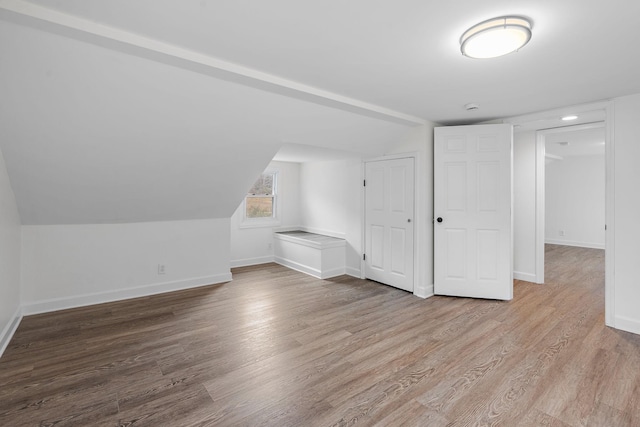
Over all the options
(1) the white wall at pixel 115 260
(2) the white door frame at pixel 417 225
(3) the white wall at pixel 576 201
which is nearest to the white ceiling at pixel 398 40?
(2) the white door frame at pixel 417 225

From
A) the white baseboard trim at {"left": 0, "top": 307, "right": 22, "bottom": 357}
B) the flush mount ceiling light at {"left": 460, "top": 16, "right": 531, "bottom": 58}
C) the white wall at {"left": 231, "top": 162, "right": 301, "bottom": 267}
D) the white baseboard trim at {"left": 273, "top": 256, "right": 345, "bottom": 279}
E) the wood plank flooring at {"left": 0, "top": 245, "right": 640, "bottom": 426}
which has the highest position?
the flush mount ceiling light at {"left": 460, "top": 16, "right": 531, "bottom": 58}

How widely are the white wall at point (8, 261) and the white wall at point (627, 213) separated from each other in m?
5.55

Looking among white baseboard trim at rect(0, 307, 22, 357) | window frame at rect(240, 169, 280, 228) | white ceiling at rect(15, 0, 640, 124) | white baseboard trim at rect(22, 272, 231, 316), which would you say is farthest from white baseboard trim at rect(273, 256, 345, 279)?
white baseboard trim at rect(0, 307, 22, 357)

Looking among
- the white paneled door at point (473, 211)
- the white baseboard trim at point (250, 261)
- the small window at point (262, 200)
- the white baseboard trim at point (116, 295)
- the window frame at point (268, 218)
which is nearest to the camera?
the white baseboard trim at point (116, 295)

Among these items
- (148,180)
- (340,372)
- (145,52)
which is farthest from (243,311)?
(145,52)

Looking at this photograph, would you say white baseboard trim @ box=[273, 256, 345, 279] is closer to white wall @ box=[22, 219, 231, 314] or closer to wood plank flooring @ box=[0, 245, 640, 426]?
wood plank flooring @ box=[0, 245, 640, 426]

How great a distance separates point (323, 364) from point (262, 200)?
13.3 ft

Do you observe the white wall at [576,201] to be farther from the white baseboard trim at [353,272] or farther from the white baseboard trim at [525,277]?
the white baseboard trim at [353,272]

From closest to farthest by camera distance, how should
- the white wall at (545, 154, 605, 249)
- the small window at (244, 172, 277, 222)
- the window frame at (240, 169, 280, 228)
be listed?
1. the window frame at (240, 169, 280, 228)
2. the small window at (244, 172, 277, 222)
3. the white wall at (545, 154, 605, 249)

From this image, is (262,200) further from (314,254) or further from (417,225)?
(417,225)

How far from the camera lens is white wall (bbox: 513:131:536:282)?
4441 millimetres

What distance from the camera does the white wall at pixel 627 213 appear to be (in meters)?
2.88

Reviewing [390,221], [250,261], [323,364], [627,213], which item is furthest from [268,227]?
[627,213]

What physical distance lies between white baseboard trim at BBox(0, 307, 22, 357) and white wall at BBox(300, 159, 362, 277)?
13.0 feet
